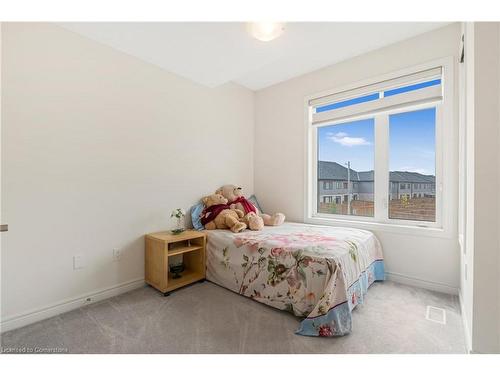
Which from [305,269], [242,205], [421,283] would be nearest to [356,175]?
[421,283]

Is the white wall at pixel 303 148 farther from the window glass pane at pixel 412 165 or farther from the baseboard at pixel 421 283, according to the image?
the window glass pane at pixel 412 165

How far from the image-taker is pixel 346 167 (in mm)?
2957

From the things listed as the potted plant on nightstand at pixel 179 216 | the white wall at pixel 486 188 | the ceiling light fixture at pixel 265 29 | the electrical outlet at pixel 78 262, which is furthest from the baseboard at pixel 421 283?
the electrical outlet at pixel 78 262

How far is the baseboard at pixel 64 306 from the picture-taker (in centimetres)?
161

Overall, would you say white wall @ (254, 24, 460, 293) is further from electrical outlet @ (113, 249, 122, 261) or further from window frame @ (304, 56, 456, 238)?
electrical outlet @ (113, 249, 122, 261)

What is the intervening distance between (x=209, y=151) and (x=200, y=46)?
49.8 inches

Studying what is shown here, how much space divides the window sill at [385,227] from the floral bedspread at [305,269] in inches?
7.6

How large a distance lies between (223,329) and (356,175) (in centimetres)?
231

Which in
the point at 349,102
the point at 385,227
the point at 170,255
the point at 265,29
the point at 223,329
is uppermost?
the point at 265,29

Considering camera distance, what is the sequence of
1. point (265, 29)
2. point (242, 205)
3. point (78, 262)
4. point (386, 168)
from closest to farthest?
point (265, 29), point (78, 262), point (386, 168), point (242, 205)

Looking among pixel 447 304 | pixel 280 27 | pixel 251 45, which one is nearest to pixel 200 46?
pixel 251 45

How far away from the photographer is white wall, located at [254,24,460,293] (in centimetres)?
215

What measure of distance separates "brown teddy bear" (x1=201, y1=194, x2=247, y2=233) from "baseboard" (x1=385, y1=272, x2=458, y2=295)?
5.55 ft

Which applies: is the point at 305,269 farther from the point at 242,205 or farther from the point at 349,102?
the point at 349,102
